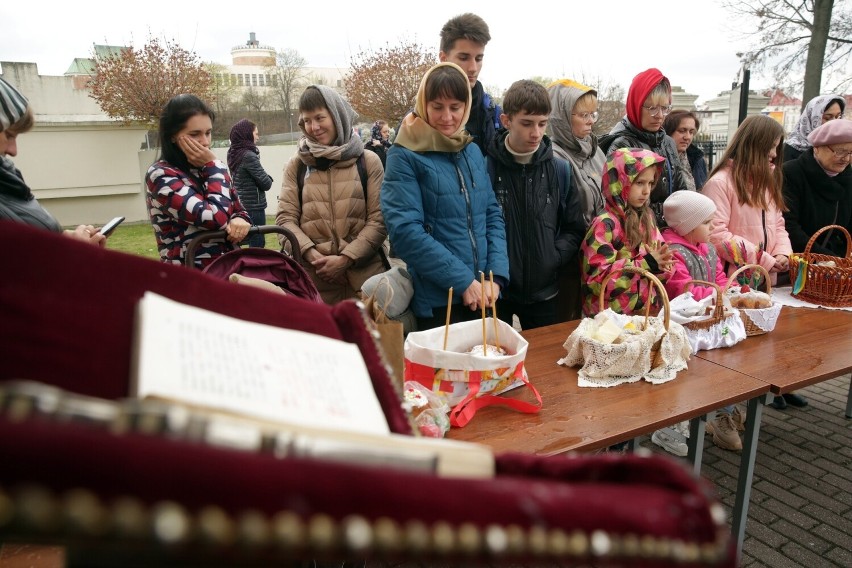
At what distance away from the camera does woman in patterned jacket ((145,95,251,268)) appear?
271 centimetres

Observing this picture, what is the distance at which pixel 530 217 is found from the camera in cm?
310

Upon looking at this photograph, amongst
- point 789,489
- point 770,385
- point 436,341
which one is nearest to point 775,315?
point 770,385

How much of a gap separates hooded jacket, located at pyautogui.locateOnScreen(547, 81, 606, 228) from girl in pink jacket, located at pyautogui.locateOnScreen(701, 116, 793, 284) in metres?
0.81

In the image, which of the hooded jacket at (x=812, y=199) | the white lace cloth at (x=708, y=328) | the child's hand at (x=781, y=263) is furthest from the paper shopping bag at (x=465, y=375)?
the hooded jacket at (x=812, y=199)

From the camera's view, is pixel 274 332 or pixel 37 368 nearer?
pixel 37 368

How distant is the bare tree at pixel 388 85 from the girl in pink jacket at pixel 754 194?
23.3 feet

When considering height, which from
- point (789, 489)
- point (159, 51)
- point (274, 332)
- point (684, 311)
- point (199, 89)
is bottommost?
point (789, 489)

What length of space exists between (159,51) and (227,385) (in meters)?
15.1

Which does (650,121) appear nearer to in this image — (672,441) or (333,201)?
(672,441)

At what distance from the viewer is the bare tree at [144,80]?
41.4 feet

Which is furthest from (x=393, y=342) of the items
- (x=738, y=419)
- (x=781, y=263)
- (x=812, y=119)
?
(x=812, y=119)

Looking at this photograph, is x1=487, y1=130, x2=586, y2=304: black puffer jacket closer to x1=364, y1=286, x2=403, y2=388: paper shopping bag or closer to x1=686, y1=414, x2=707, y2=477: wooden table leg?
x1=686, y1=414, x2=707, y2=477: wooden table leg

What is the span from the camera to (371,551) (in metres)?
0.41

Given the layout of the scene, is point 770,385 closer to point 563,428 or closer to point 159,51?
point 563,428
